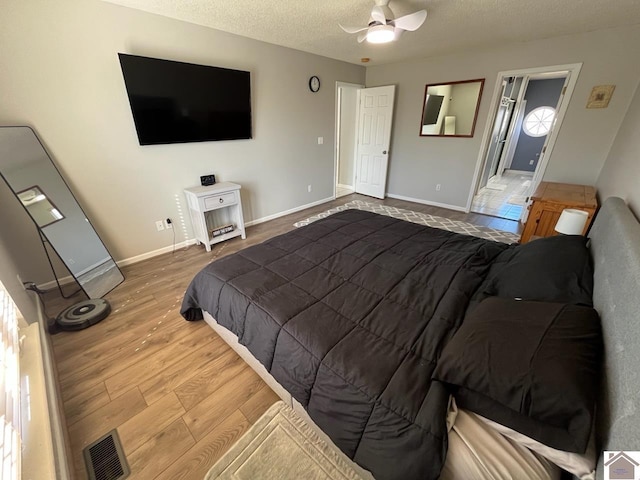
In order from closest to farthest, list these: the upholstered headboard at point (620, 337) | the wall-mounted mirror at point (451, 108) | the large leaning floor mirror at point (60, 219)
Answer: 1. the upholstered headboard at point (620, 337)
2. the large leaning floor mirror at point (60, 219)
3. the wall-mounted mirror at point (451, 108)

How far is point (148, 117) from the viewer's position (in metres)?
2.61

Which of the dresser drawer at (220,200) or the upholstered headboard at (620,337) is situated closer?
the upholstered headboard at (620,337)

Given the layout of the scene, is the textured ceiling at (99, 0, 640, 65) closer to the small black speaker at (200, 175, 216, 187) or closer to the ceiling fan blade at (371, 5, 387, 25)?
the ceiling fan blade at (371, 5, 387, 25)

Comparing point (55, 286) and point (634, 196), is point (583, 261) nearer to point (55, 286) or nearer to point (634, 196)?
point (634, 196)

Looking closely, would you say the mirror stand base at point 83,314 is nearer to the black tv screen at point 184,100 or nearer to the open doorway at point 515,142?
the black tv screen at point 184,100

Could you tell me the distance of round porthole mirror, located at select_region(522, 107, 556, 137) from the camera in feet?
21.9

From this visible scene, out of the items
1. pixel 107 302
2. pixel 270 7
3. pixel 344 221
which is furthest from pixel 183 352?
pixel 270 7

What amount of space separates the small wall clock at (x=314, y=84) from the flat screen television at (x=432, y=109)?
6.07 ft

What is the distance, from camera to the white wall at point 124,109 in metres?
2.04

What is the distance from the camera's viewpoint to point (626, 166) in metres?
2.26

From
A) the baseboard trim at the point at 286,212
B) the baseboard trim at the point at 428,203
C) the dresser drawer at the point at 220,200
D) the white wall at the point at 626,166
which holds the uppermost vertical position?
the white wall at the point at 626,166

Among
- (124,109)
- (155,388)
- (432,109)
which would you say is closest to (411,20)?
(432,109)

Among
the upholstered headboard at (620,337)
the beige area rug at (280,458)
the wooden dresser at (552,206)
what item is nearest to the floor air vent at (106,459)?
the beige area rug at (280,458)

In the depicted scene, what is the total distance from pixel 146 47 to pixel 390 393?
3484 millimetres
